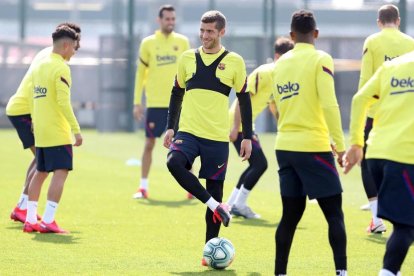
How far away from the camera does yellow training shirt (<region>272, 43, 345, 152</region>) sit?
7.33 m

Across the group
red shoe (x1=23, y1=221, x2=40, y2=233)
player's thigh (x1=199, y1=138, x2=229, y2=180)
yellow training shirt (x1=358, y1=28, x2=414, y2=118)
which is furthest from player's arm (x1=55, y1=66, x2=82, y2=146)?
yellow training shirt (x1=358, y1=28, x2=414, y2=118)

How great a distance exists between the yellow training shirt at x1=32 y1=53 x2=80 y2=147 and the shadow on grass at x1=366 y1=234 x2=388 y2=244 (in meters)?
2.99

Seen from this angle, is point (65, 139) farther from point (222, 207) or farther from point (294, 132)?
point (294, 132)

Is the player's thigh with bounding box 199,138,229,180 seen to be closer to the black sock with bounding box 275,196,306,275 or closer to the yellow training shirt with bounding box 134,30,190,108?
the black sock with bounding box 275,196,306,275

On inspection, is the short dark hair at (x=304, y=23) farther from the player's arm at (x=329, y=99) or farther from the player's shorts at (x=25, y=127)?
the player's shorts at (x=25, y=127)

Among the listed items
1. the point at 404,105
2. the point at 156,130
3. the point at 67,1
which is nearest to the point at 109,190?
the point at 156,130

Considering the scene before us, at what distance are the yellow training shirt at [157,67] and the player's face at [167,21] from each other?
12 centimetres

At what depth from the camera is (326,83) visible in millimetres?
7305

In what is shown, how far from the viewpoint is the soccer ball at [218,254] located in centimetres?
839

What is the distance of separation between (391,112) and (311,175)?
3.08 ft

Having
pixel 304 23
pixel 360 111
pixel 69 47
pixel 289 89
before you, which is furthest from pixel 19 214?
pixel 360 111

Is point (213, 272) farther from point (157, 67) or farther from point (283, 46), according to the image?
point (157, 67)

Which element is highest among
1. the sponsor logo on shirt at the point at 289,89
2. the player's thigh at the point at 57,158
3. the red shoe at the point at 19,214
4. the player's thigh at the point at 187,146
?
the sponsor logo on shirt at the point at 289,89

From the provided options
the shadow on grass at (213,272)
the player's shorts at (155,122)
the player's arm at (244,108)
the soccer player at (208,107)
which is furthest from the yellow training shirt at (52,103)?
the player's shorts at (155,122)
